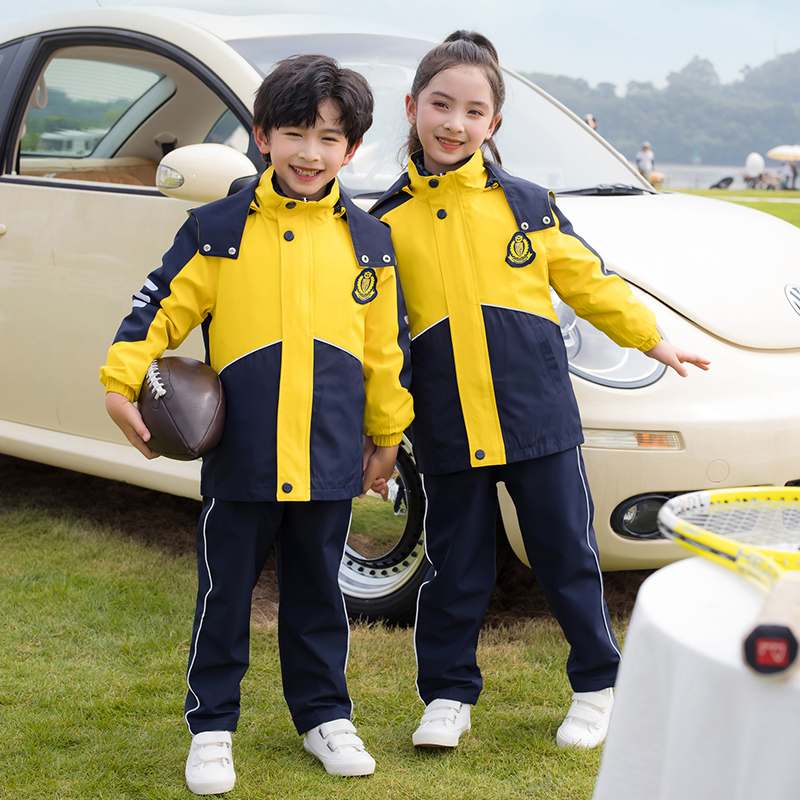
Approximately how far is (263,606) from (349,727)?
36.8 inches

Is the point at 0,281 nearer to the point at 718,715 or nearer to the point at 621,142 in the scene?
the point at 718,715

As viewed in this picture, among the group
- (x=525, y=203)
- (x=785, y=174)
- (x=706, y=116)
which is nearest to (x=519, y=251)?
(x=525, y=203)

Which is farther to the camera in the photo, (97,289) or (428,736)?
(97,289)

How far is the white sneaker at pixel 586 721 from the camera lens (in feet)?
7.08

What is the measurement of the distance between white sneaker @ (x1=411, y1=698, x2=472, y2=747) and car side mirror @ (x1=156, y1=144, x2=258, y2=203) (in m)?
1.37

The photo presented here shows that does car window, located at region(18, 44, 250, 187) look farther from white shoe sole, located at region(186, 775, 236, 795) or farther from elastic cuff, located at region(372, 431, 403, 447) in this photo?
white shoe sole, located at region(186, 775, 236, 795)

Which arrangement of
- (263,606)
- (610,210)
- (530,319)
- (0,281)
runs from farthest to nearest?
(0,281)
(263,606)
(610,210)
(530,319)

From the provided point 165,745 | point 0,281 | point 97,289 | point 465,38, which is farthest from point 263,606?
point 465,38

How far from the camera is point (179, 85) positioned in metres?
3.92

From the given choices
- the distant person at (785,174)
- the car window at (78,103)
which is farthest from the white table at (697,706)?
the distant person at (785,174)

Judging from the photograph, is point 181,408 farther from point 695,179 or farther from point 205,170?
point 695,179

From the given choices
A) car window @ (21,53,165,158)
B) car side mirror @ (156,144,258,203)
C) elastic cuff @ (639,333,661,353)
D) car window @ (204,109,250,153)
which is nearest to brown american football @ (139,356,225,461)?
car side mirror @ (156,144,258,203)

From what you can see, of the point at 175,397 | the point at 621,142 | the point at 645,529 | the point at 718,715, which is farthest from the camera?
the point at 621,142

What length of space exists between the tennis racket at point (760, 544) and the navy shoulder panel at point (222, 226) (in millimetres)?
1093
